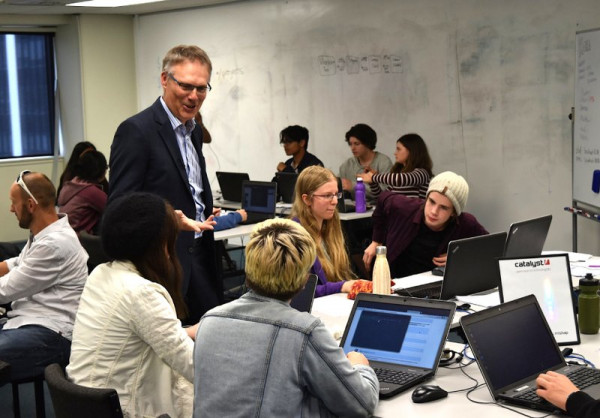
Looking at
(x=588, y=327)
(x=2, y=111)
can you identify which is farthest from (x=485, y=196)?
(x=2, y=111)

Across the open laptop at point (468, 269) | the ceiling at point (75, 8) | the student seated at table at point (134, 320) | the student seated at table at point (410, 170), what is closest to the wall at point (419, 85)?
the ceiling at point (75, 8)

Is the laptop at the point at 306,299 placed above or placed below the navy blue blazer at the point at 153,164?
below

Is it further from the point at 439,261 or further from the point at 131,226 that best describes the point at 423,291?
the point at 131,226

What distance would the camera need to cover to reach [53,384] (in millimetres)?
2340

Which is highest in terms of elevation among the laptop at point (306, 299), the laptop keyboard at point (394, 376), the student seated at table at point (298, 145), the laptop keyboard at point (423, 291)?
the student seated at table at point (298, 145)

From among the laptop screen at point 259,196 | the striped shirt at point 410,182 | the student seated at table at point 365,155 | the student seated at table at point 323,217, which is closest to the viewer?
the student seated at table at point 323,217

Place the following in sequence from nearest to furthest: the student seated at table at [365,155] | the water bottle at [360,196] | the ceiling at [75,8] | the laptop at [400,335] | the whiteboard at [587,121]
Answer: the laptop at [400,335] → the whiteboard at [587,121] → the water bottle at [360,196] → the student seated at table at [365,155] → the ceiling at [75,8]

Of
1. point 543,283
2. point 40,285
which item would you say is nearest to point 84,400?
point 40,285

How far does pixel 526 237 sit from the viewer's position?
12.8 ft

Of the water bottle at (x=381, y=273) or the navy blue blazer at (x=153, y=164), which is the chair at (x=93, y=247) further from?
the water bottle at (x=381, y=273)

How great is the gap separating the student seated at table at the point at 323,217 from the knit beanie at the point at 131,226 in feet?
4.78

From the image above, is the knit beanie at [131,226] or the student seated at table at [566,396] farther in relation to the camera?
the knit beanie at [131,226]

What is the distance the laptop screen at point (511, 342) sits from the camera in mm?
2488

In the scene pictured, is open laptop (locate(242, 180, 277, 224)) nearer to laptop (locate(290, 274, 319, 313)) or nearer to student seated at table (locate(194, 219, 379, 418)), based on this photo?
laptop (locate(290, 274, 319, 313))
